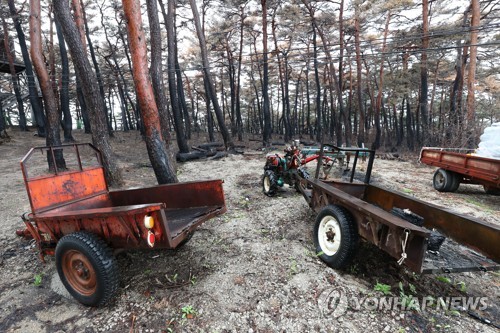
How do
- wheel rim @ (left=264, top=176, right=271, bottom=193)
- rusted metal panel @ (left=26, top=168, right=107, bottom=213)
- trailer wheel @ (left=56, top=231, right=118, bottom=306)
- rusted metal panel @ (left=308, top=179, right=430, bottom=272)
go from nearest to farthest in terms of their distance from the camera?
rusted metal panel @ (left=308, top=179, right=430, bottom=272) < trailer wheel @ (left=56, top=231, right=118, bottom=306) < rusted metal panel @ (left=26, top=168, right=107, bottom=213) < wheel rim @ (left=264, top=176, right=271, bottom=193)

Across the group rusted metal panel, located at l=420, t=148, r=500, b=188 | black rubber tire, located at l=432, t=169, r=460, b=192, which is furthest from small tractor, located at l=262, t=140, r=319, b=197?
black rubber tire, located at l=432, t=169, r=460, b=192

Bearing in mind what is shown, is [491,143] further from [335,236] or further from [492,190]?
[335,236]

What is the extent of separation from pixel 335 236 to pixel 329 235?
0.13 metres

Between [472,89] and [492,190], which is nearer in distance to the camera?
[492,190]

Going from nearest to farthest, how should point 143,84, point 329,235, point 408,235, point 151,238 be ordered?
point 408,235
point 151,238
point 329,235
point 143,84

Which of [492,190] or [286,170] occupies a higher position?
[286,170]

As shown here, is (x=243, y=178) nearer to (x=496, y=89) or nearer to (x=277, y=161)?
(x=277, y=161)

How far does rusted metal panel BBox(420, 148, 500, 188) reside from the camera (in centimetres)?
551

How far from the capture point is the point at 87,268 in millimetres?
2674

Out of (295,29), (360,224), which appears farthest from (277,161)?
(295,29)

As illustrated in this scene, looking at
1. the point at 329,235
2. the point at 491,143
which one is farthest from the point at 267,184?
the point at 491,143

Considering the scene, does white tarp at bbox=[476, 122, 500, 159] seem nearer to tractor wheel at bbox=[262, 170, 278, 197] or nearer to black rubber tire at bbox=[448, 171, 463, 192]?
black rubber tire at bbox=[448, 171, 463, 192]

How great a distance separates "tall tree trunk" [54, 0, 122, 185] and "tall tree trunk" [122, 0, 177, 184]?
2119mm

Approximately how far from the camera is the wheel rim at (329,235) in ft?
10.4
